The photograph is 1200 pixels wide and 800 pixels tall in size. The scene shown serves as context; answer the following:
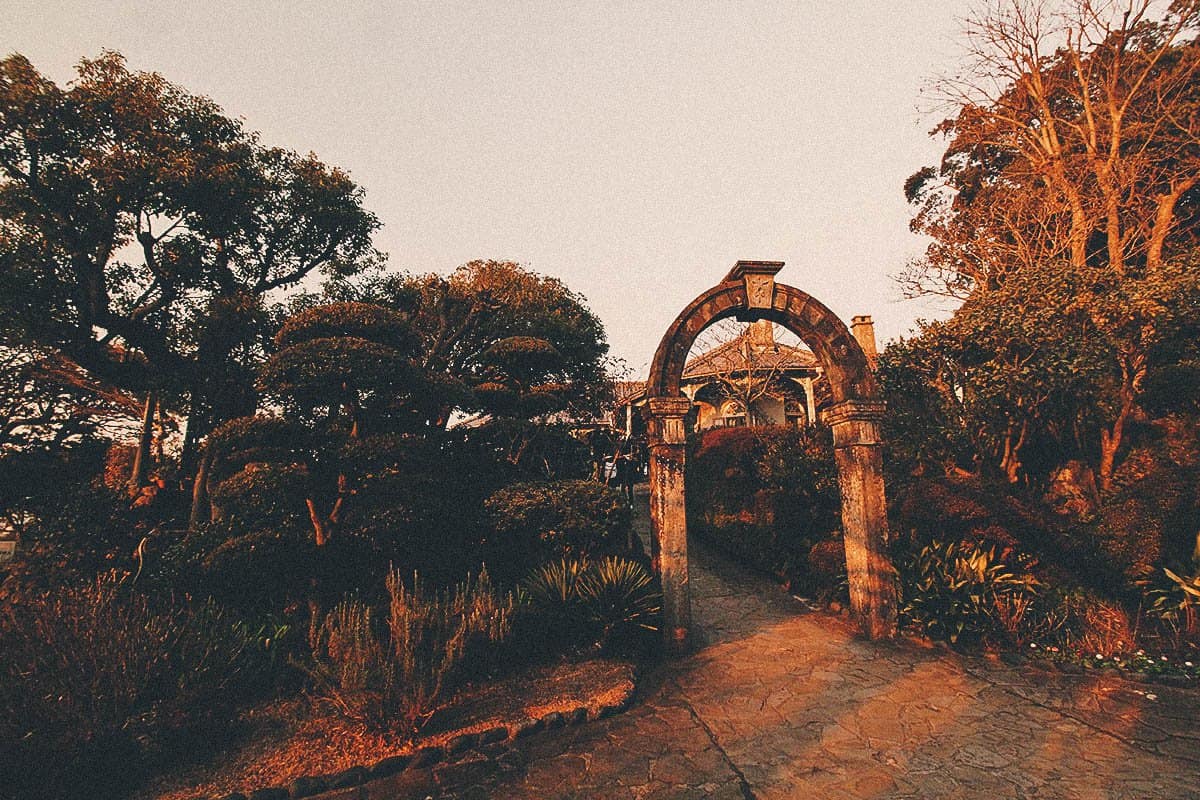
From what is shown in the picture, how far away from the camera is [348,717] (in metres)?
4.83

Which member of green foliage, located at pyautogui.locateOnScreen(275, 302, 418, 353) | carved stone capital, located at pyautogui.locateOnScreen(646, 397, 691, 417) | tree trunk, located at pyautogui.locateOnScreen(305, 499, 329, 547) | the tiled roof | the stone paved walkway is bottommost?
the stone paved walkway

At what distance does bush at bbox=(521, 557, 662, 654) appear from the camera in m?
6.46

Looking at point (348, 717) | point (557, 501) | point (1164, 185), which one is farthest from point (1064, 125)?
point (348, 717)

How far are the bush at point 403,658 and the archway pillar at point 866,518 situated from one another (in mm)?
4770

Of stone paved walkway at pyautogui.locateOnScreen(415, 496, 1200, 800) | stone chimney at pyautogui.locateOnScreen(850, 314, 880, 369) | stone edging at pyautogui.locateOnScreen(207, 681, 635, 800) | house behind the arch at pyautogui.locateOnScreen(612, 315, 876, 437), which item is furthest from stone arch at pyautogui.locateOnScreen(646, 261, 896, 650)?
stone chimney at pyautogui.locateOnScreen(850, 314, 880, 369)

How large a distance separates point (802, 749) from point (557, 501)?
4.66 metres

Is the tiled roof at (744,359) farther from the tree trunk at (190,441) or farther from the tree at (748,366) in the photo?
the tree trunk at (190,441)

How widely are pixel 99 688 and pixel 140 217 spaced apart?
31.4ft

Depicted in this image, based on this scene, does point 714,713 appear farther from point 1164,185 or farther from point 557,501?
point 1164,185

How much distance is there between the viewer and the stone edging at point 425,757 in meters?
3.96

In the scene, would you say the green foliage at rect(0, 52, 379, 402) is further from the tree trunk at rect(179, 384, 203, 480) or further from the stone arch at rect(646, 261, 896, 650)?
the stone arch at rect(646, 261, 896, 650)

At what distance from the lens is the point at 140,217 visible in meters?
10.2

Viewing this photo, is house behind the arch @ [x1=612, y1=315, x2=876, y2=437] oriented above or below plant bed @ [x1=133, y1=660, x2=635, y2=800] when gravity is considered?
above

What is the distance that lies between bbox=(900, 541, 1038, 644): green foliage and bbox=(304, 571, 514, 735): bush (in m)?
5.48
